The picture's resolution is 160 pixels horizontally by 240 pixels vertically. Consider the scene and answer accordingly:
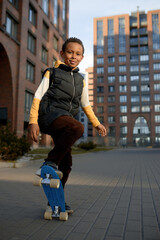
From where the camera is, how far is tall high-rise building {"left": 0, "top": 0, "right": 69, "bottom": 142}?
76.1 feet

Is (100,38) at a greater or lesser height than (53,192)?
greater

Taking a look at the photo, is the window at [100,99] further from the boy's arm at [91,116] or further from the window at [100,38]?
the boy's arm at [91,116]

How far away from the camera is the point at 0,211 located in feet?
9.97

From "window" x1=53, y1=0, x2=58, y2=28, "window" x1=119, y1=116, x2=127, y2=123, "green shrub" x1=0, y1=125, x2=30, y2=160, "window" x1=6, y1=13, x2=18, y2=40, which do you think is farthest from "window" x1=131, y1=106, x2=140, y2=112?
"green shrub" x1=0, y1=125, x2=30, y2=160

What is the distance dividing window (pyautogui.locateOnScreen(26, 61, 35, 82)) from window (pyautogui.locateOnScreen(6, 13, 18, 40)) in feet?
12.5

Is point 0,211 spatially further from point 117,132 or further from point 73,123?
point 117,132

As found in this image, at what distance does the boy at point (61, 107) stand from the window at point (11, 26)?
76.1 ft

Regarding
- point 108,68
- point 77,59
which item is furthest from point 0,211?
point 108,68

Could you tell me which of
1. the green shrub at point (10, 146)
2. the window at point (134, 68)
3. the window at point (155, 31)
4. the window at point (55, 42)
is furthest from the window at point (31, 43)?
the window at point (155, 31)

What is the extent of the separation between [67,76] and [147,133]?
73447 mm

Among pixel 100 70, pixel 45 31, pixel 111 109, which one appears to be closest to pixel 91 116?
pixel 45 31

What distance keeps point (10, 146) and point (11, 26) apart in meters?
18.9

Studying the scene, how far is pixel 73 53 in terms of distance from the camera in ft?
9.31

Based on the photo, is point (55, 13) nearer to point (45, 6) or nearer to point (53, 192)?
point (45, 6)
